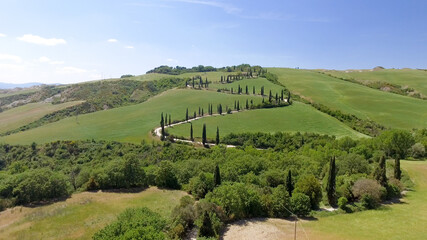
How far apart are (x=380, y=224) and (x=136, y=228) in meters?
34.9

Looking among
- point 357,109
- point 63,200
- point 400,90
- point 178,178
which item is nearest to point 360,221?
point 178,178

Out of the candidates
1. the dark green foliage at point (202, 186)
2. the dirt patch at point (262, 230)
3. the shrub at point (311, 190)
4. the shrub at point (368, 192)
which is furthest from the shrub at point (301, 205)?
the dark green foliage at point (202, 186)

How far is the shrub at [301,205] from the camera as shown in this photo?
43.3 m

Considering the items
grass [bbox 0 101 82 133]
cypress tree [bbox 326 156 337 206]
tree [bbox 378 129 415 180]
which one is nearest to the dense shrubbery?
tree [bbox 378 129 415 180]

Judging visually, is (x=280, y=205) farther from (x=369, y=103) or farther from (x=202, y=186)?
(x=369, y=103)

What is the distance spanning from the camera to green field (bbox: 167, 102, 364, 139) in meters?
112

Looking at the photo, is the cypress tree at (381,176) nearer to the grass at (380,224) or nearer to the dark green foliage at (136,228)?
the grass at (380,224)

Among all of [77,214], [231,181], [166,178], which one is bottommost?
[77,214]

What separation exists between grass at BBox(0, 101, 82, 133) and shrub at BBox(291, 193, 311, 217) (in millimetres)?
162976

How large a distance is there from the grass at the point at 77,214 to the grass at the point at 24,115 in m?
131

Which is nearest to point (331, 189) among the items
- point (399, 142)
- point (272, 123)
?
point (399, 142)

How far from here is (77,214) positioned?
43250 millimetres

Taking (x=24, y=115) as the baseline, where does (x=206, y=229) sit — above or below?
below

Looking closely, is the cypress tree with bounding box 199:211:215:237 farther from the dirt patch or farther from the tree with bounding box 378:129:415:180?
the tree with bounding box 378:129:415:180
